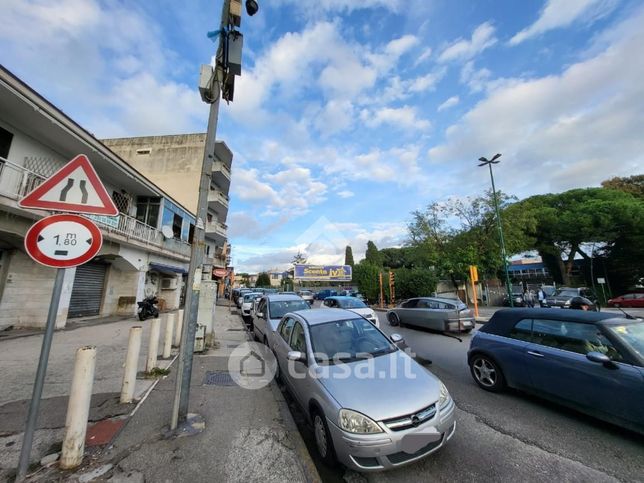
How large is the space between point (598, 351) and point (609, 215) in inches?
1438

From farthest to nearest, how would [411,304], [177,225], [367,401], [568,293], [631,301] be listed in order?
[631,301], [568,293], [177,225], [411,304], [367,401]

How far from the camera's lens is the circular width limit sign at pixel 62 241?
2447mm

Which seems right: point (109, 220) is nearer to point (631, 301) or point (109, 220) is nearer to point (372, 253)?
point (631, 301)

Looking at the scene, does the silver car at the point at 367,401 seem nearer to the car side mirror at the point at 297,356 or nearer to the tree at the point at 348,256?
the car side mirror at the point at 297,356

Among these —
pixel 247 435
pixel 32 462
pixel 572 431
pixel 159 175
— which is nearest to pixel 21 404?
pixel 32 462

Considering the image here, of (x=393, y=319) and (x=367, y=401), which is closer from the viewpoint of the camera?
(x=367, y=401)

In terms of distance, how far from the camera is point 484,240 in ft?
83.5

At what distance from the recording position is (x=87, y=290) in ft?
40.0

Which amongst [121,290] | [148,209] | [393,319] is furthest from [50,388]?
[148,209]

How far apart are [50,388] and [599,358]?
7.82 meters

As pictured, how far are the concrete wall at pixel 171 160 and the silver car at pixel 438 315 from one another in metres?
18.3

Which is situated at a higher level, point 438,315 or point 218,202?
point 218,202

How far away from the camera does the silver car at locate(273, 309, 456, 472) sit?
257cm

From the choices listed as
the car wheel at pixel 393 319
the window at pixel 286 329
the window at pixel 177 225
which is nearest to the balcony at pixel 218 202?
the window at pixel 177 225
